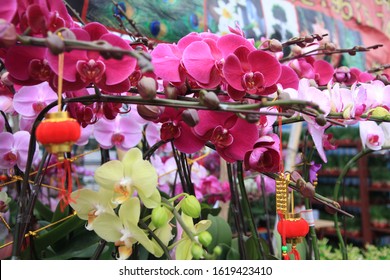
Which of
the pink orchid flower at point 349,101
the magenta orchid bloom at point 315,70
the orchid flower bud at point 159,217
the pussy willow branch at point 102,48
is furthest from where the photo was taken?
the magenta orchid bloom at point 315,70

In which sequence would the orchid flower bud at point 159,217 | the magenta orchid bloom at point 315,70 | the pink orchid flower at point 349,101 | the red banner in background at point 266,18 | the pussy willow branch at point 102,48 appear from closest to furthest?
the pussy willow branch at point 102,48
the orchid flower bud at point 159,217
the pink orchid flower at point 349,101
the magenta orchid bloom at point 315,70
the red banner in background at point 266,18

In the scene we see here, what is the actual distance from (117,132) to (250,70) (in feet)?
0.78

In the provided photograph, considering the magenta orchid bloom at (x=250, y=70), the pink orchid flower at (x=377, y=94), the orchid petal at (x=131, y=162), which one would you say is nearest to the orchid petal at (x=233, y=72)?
the magenta orchid bloom at (x=250, y=70)

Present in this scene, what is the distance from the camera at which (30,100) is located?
1.53 ft

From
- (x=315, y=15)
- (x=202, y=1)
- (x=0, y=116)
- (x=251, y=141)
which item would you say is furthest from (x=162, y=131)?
(x=315, y=15)

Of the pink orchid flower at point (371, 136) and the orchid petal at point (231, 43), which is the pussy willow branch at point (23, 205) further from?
the pink orchid flower at point (371, 136)

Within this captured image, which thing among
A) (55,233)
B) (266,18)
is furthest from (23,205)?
(266,18)

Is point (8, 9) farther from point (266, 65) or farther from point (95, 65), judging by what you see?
point (266, 65)

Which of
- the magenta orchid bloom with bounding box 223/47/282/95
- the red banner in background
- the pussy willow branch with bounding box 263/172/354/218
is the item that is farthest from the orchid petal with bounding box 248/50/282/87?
A: the red banner in background

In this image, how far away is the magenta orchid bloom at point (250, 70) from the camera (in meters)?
0.36

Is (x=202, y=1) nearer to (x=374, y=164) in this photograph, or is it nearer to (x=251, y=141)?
(x=251, y=141)

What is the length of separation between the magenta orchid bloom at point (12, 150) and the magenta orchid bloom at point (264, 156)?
0.84 ft
